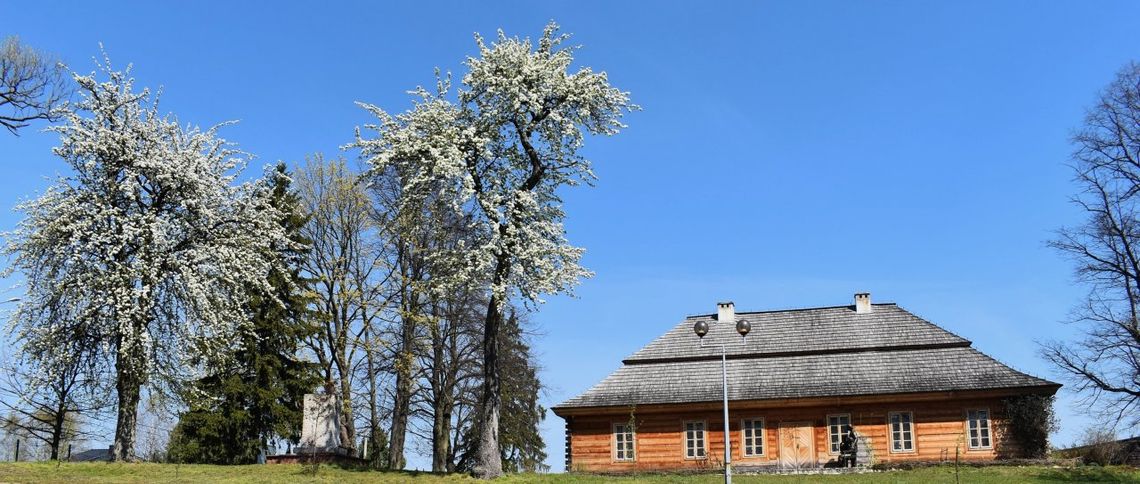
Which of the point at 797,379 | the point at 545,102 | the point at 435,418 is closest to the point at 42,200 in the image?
the point at 545,102

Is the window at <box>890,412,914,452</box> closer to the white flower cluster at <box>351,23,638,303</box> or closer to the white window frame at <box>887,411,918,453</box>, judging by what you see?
the white window frame at <box>887,411,918,453</box>

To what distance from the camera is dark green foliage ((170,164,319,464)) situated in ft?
108

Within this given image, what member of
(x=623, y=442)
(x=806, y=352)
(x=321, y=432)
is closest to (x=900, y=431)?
(x=806, y=352)

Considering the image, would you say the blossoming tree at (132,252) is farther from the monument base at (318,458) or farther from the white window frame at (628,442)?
the white window frame at (628,442)

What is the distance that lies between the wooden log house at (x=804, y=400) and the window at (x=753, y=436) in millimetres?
34

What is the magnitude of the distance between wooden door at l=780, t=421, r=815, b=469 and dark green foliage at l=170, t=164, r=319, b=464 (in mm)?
16114

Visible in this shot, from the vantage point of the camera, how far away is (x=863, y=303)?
123ft

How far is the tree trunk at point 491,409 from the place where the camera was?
80.0 feet

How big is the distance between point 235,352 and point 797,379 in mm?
18913

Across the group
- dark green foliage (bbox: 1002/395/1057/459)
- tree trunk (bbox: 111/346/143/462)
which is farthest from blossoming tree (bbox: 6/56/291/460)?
dark green foliage (bbox: 1002/395/1057/459)

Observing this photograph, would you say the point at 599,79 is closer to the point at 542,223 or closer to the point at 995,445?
the point at 542,223

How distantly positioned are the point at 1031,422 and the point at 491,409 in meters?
17.0

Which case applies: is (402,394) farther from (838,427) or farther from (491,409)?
(838,427)

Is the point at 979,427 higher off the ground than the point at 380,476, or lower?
higher
